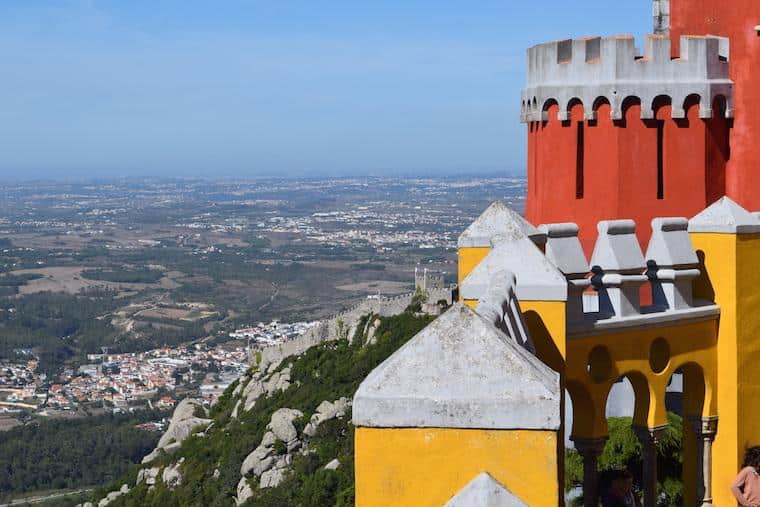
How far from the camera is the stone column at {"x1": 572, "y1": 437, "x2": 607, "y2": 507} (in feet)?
25.2

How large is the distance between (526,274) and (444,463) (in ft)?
7.14

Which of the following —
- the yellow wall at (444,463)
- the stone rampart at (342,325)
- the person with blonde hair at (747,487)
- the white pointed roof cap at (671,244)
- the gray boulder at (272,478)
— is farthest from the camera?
the stone rampart at (342,325)

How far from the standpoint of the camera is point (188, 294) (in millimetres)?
169750

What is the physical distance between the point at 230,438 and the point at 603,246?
33607mm

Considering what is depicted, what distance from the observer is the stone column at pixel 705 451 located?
8.36 meters

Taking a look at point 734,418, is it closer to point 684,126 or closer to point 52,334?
point 684,126

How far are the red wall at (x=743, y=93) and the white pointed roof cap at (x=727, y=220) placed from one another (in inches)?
44.8

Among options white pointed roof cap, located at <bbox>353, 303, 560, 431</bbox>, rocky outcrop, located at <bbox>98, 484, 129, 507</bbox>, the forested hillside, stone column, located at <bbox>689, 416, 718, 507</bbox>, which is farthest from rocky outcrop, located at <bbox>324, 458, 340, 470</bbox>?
the forested hillside

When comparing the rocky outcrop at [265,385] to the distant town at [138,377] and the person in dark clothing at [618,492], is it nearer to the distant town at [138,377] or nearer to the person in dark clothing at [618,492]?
the person in dark clothing at [618,492]

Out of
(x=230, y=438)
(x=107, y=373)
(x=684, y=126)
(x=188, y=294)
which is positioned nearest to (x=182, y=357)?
(x=107, y=373)

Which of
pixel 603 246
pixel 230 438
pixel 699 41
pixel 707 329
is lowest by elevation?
pixel 230 438

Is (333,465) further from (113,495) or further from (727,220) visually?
(727,220)

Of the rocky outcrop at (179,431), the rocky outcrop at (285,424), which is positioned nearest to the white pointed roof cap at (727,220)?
the rocky outcrop at (285,424)

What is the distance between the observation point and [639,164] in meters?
9.13
